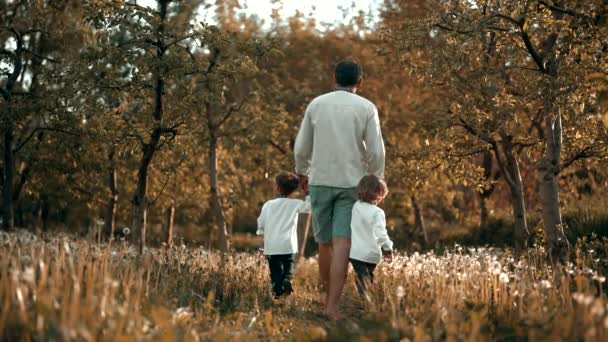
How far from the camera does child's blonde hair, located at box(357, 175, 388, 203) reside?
877 centimetres

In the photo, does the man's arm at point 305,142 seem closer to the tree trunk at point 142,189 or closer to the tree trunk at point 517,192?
the tree trunk at point 142,189

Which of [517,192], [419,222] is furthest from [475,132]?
[419,222]

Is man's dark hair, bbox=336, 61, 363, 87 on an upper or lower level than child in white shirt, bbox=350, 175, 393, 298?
upper

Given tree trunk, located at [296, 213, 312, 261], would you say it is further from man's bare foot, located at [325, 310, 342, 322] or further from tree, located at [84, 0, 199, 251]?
man's bare foot, located at [325, 310, 342, 322]

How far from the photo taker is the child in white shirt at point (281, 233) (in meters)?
10.8

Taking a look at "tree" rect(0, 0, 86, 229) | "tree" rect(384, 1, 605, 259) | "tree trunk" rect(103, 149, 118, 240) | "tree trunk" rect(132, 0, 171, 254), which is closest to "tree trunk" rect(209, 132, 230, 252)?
"tree trunk" rect(103, 149, 118, 240)

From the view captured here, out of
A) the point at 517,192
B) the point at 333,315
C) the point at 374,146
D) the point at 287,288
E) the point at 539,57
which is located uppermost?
the point at 539,57

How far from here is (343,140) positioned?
8.65m

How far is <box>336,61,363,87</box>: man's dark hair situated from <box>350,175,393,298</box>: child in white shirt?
920mm

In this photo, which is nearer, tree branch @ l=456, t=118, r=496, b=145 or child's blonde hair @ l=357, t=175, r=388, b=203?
child's blonde hair @ l=357, t=175, r=388, b=203

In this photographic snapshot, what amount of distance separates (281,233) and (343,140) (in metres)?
2.47

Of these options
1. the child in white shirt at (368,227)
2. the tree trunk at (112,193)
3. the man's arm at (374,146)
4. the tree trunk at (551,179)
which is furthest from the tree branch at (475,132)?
the tree trunk at (112,193)

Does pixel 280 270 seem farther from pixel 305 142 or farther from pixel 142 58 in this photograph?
pixel 142 58

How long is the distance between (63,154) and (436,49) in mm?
10488
